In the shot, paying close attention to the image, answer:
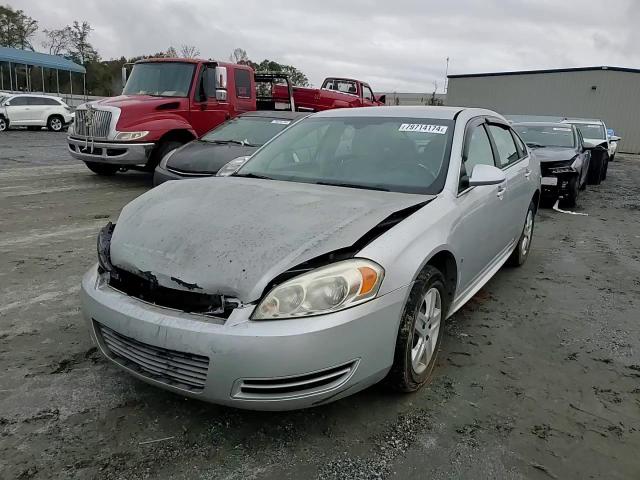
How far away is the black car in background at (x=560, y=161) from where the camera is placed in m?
8.62

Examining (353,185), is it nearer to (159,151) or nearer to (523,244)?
(523,244)

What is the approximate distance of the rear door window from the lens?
14.1 ft

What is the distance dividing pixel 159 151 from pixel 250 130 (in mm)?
2013

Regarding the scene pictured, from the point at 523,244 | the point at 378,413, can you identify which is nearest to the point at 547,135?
the point at 523,244

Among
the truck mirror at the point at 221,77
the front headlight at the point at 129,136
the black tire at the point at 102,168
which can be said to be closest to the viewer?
the front headlight at the point at 129,136

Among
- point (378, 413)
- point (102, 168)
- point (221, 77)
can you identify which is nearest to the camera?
point (378, 413)

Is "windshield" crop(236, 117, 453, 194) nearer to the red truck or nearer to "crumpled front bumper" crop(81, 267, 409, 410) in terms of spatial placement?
"crumpled front bumper" crop(81, 267, 409, 410)

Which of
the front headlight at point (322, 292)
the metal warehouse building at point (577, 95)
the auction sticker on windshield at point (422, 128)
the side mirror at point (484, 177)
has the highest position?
the metal warehouse building at point (577, 95)

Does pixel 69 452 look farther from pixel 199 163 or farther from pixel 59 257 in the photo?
pixel 199 163

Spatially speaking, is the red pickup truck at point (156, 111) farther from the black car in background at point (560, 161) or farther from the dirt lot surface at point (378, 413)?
the black car in background at point (560, 161)

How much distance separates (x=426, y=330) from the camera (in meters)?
2.81

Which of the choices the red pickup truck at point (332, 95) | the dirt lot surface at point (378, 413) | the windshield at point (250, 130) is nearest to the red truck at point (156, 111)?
the windshield at point (250, 130)

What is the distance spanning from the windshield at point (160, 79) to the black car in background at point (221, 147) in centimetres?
176

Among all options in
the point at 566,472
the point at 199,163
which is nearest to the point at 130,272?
the point at 566,472
